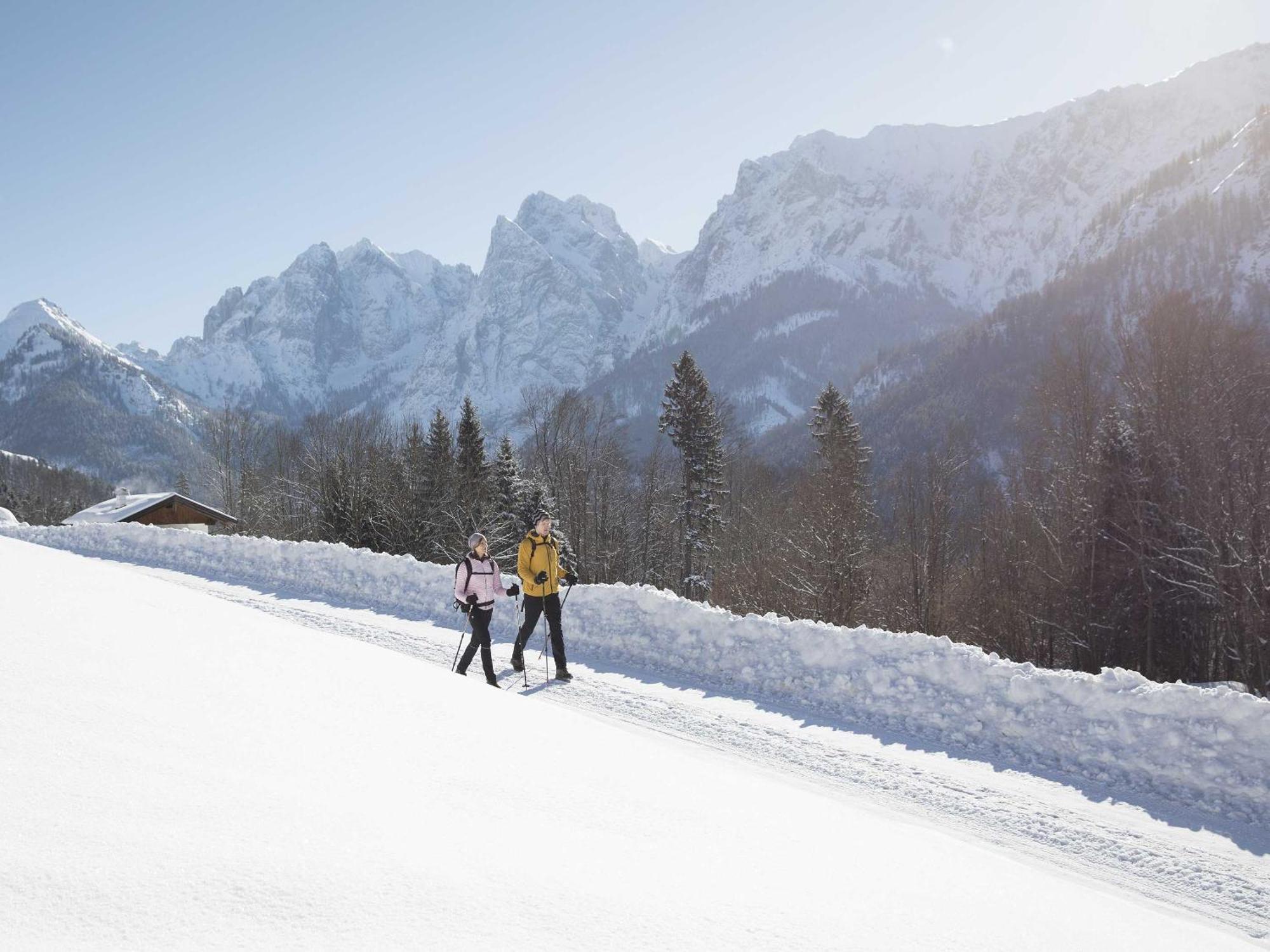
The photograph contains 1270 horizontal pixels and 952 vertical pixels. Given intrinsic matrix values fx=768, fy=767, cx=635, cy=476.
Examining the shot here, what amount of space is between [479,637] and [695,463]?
2673 centimetres

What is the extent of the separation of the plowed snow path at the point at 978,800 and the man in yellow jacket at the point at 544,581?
46cm

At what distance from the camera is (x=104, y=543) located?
20297 millimetres

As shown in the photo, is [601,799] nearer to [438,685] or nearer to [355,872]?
[355,872]

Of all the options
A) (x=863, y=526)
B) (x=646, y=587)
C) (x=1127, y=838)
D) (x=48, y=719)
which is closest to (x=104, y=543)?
(x=646, y=587)

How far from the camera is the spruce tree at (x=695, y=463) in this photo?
35.6m

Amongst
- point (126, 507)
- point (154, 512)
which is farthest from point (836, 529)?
point (126, 507)

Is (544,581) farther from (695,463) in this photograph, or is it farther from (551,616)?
(695,463)

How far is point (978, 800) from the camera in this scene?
21.6ft

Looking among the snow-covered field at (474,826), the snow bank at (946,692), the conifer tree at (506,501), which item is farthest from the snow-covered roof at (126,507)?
the snow-covered field at (474,826)

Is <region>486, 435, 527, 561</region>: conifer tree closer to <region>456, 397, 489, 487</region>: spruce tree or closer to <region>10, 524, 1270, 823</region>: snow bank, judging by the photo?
<region>456, 397, 489, 487</region>: spruce tree

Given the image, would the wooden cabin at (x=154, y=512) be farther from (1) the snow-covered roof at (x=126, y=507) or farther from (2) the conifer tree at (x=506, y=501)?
(2) the conifer tree at (x=506, y=501)

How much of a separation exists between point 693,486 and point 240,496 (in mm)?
34235

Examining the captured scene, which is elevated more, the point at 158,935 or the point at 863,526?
the point at 863,526

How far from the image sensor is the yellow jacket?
9.79 m
